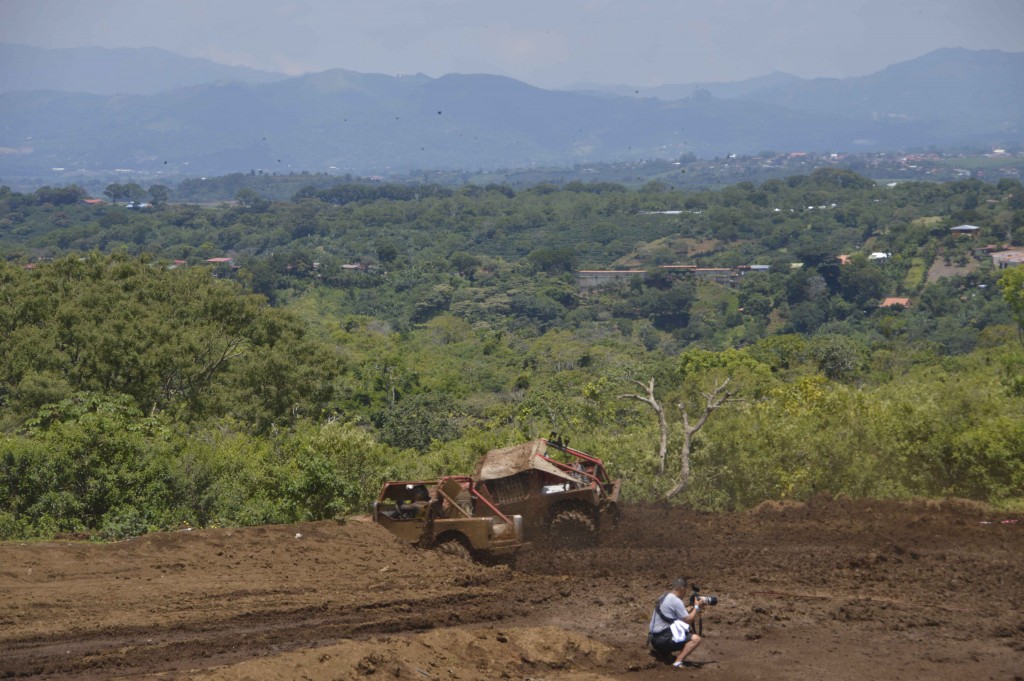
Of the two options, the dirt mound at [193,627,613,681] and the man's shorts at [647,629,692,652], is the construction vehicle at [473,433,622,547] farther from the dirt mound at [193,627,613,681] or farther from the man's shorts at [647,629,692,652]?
the man's shorts at [647,629,692,652]

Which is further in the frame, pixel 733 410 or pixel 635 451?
pixel 733 410

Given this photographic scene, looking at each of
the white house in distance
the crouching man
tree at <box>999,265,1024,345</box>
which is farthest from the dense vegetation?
the crouching man

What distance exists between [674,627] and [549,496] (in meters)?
5.20

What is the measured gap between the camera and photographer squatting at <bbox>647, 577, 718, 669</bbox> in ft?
35.4

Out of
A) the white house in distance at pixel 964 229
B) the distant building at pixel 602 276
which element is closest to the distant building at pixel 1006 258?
the white house in distance at pixel 964 229

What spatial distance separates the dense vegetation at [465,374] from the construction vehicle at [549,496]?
359cm

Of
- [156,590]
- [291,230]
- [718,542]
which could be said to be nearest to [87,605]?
[156,590]

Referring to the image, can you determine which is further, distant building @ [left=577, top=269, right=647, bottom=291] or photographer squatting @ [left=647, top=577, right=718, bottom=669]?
distant building @ [left=577, top=269, right=647, bottom=291]

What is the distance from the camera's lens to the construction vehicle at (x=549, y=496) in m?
15.8

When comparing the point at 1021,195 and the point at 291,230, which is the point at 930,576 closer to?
the point at 291,230

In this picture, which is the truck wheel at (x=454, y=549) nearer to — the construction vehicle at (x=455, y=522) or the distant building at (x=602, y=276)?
the construction vehicle at (x=455, y=522)

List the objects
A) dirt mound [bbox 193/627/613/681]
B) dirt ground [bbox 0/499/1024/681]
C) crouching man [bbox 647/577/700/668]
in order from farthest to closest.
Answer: crouching man [bbox 647/577/700/668] → dirt ground [bbox 0/499/1024/681] → dirt mound [bbox 193/627/613/681]

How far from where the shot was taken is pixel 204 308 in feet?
105

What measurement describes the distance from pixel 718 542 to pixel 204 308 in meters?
21.1
